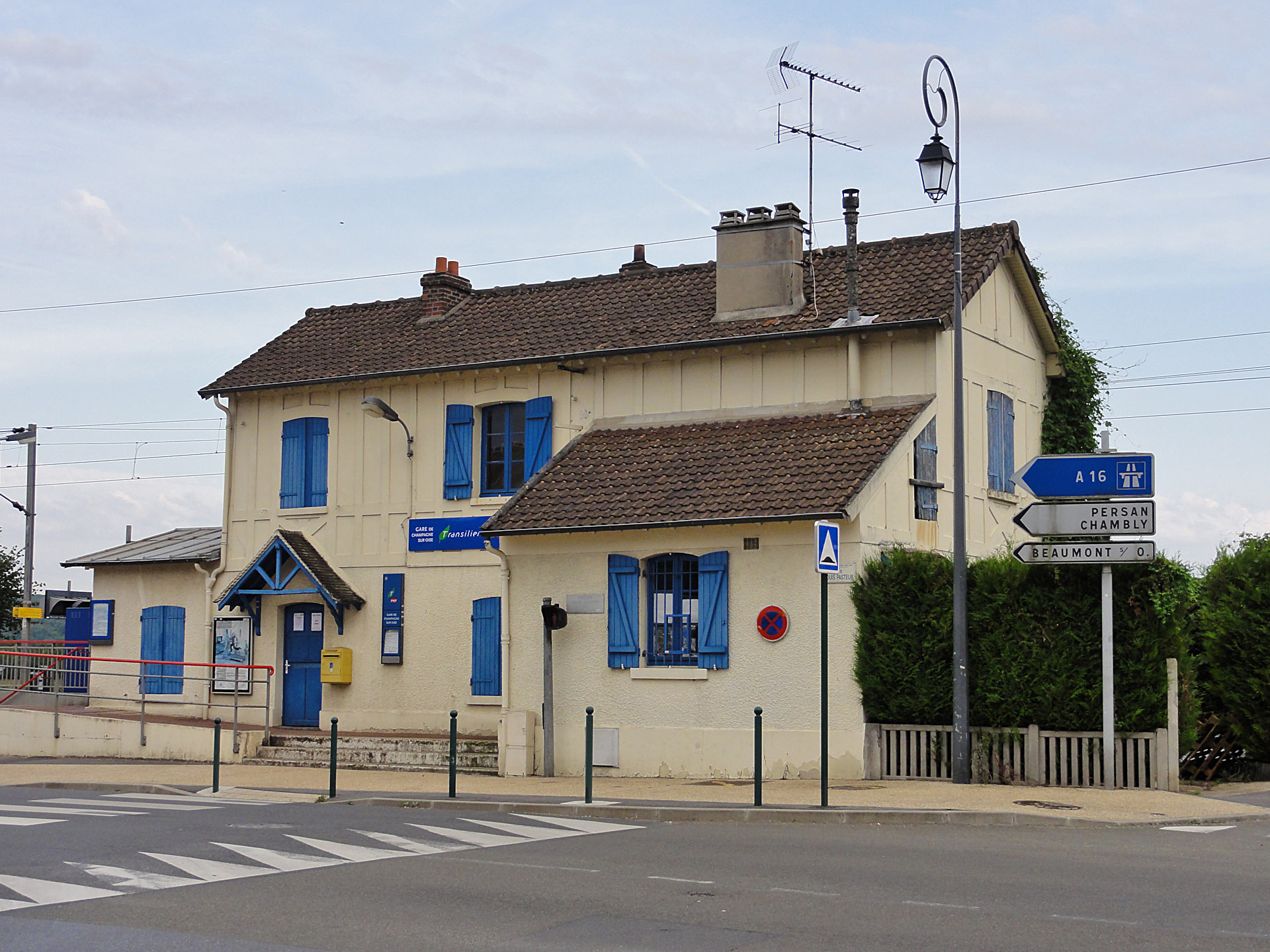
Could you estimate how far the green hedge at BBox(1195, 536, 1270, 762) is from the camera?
58.3ft

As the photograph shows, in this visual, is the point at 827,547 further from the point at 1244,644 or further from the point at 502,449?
the point at 502,449

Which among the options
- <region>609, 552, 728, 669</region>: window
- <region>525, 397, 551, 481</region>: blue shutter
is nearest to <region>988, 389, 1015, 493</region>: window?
<region>609, 552, 728, 669</region>: window

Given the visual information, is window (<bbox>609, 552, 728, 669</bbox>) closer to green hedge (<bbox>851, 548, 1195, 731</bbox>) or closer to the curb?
green hedge (<bbox>851, 548, 1195, 731</bbox>)

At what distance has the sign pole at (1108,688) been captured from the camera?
15.9m

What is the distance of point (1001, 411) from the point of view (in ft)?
71.7

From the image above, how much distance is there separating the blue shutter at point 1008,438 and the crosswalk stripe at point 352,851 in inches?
505

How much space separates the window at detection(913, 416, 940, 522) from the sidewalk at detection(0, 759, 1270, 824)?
4.14 meters

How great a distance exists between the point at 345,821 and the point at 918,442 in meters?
9.23

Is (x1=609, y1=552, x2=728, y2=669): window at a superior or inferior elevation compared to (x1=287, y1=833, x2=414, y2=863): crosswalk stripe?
superior

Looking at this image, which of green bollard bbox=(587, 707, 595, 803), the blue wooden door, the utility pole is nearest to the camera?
green bollard bbox=(587, 707, 595, 803)

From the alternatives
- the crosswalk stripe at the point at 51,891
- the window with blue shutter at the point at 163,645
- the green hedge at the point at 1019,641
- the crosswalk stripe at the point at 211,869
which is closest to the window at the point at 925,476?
the green hedge at the point at 1019,641

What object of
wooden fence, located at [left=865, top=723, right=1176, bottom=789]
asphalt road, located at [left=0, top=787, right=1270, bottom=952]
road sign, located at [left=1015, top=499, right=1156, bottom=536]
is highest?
road sign, located at [left=1015, top=499, right=1156, bottom=536]

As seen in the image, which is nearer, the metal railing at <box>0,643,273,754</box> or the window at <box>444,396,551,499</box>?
the window at <box>444,396,551,499</box>

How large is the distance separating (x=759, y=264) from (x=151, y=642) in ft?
42.7
